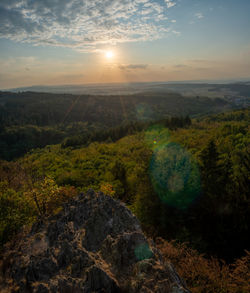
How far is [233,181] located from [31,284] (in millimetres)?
20849

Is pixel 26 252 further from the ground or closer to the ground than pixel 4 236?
further from the ground

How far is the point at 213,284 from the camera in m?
12.5

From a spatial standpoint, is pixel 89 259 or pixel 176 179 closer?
pixel 89 259

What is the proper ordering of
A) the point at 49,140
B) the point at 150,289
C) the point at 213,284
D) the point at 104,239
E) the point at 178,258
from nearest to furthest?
the point at 150,289 < the point at 213,284 < the point at 104,239 < the point at 178,258 < the point at 49,140

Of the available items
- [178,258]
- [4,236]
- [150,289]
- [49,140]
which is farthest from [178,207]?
[49,140]

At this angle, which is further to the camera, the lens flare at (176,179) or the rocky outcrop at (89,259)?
the lens flare at (176,179)

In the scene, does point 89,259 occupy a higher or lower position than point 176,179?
lower

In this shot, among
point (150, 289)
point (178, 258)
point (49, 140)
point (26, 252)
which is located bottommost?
point (49, 140)

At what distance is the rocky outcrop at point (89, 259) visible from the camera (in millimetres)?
10695

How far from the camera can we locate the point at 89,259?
39.5ft

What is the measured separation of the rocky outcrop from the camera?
35.1ft

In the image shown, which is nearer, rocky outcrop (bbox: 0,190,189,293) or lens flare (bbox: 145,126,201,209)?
rocky outcrop (bbox: 0,190,189,293)

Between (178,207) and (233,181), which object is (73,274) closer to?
(178,207)

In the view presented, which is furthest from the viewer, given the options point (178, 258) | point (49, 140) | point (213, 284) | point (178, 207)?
point (49, 140)
